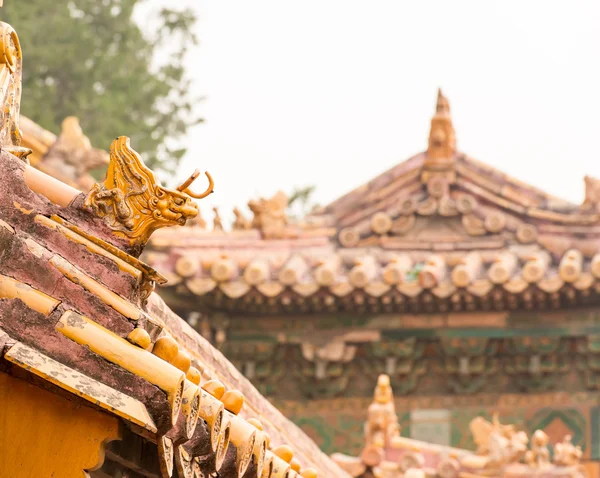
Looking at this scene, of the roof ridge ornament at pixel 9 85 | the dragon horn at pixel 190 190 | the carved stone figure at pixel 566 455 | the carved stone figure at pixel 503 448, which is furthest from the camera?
the carved stone figure at pixel 566 455

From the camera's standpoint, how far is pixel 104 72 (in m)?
24.6

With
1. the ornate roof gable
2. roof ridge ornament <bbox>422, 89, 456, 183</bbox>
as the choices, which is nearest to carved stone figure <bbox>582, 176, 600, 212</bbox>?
the ornate roof gable

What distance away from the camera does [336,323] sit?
12734 millimetres

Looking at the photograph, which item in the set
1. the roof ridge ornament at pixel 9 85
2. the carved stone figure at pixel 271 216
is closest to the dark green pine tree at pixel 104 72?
the carved stone figure at pixel 271 216

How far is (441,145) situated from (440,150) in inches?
1.7

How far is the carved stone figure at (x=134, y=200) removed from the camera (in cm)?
415

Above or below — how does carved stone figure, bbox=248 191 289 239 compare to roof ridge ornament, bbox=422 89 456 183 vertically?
below

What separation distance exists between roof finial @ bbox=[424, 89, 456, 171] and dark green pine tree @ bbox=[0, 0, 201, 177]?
33.6 ft

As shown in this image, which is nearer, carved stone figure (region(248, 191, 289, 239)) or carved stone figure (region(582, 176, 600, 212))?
carved stone figure (region(582, 176, 600, 212))

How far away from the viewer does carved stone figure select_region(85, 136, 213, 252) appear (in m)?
4.15

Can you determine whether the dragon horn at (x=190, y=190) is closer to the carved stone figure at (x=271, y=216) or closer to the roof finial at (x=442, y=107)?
the carved stone figure at (x=271, y=216)

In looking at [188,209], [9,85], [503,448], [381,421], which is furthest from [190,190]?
[503,448]

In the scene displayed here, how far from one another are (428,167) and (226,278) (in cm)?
210

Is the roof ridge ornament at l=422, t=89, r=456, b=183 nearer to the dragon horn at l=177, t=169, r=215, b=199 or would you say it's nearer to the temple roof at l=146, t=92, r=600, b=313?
the temple roof at l=146, t=92, r=600, b=313
